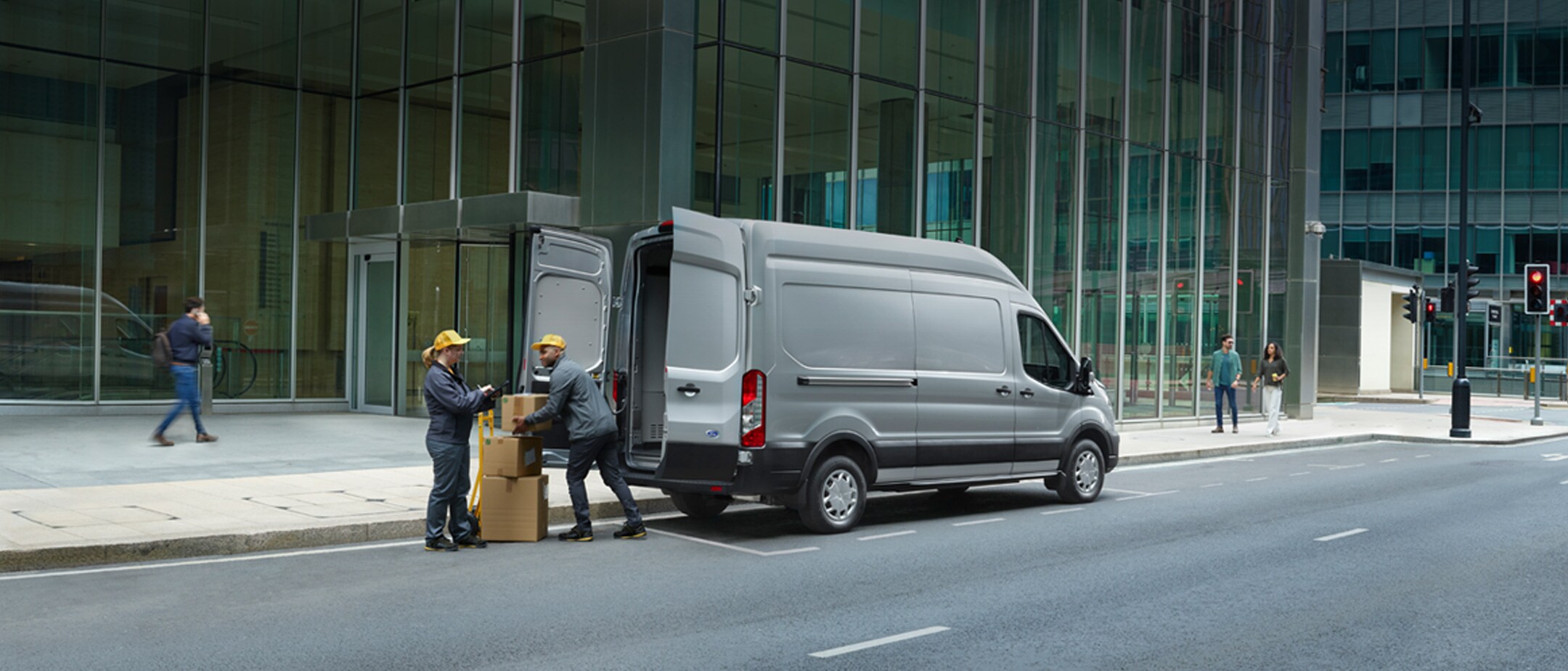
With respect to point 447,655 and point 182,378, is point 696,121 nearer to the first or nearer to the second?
point 182,378

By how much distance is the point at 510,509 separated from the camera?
10195mm

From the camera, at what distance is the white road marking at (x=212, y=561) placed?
333 inches

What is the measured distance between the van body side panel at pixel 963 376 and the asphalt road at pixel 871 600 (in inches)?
23.9

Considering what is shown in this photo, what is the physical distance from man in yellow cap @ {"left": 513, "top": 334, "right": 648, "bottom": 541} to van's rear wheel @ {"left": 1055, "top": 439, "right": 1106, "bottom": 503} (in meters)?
4.70

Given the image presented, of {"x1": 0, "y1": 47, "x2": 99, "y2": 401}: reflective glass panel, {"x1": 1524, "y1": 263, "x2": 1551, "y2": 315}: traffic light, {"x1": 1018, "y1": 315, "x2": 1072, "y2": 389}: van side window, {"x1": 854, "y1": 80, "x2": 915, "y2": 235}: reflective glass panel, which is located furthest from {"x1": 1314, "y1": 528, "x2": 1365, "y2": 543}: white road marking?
{"x1": 1524, "y1": 263, "x2": 1551, "y2": 315}: traffic light

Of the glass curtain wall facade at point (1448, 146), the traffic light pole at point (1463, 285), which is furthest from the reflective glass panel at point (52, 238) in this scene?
the glass curtain wall facade at point (1448, 146)

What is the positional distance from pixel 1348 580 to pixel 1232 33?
2089 centimetres

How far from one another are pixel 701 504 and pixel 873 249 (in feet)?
8.97

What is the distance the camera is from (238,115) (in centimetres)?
2141

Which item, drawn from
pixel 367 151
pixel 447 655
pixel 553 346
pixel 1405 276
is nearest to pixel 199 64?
pixel 367 151

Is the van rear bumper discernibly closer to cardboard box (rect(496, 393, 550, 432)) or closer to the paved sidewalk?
cardboard box (rect(496, 393, 550, 432))

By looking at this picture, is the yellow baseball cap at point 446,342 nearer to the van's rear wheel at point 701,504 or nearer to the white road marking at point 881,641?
the van's rear wheel at point 701,504

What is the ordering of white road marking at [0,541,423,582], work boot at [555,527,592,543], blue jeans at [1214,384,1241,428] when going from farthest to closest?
blue jeans at [1214,384,1241,428] < work boot at [555,527,592,543] < white road marking at [0,541,423,582]

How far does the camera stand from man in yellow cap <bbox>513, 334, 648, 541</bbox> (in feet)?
33.4
